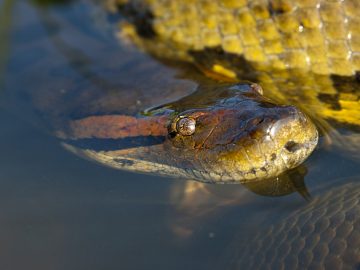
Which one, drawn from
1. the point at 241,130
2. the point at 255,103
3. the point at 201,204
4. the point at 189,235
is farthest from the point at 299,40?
the point at 189,235

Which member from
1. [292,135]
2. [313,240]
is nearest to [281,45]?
[292,135]

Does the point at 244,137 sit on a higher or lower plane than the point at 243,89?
→ lower

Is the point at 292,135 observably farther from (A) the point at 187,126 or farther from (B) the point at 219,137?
(A) the point at 187,126

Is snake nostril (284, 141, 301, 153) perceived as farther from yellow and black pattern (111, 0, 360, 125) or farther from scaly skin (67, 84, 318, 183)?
yellow and black pattern (111, 0, 360, 125)

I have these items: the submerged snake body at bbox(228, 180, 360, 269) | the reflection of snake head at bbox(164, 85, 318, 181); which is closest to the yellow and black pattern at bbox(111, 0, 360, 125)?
the reflection of snake head at bbox(164, 85, 318, 181)

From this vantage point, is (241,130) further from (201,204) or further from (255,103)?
(201,204)

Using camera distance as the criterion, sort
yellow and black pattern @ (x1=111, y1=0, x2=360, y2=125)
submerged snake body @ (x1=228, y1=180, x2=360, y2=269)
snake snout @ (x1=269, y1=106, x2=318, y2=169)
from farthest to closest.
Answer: yellow and black pattern @ (x1=111, y1=0, x2=360, y2=125), snake snout @ (x1=269, y1=106, x2=318, y2=169), submerged snake body @ (x1=228, y1=180, x2=360, y2=269)

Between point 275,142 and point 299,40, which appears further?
point 299,40

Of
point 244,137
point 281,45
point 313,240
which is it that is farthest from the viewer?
point 281,45
